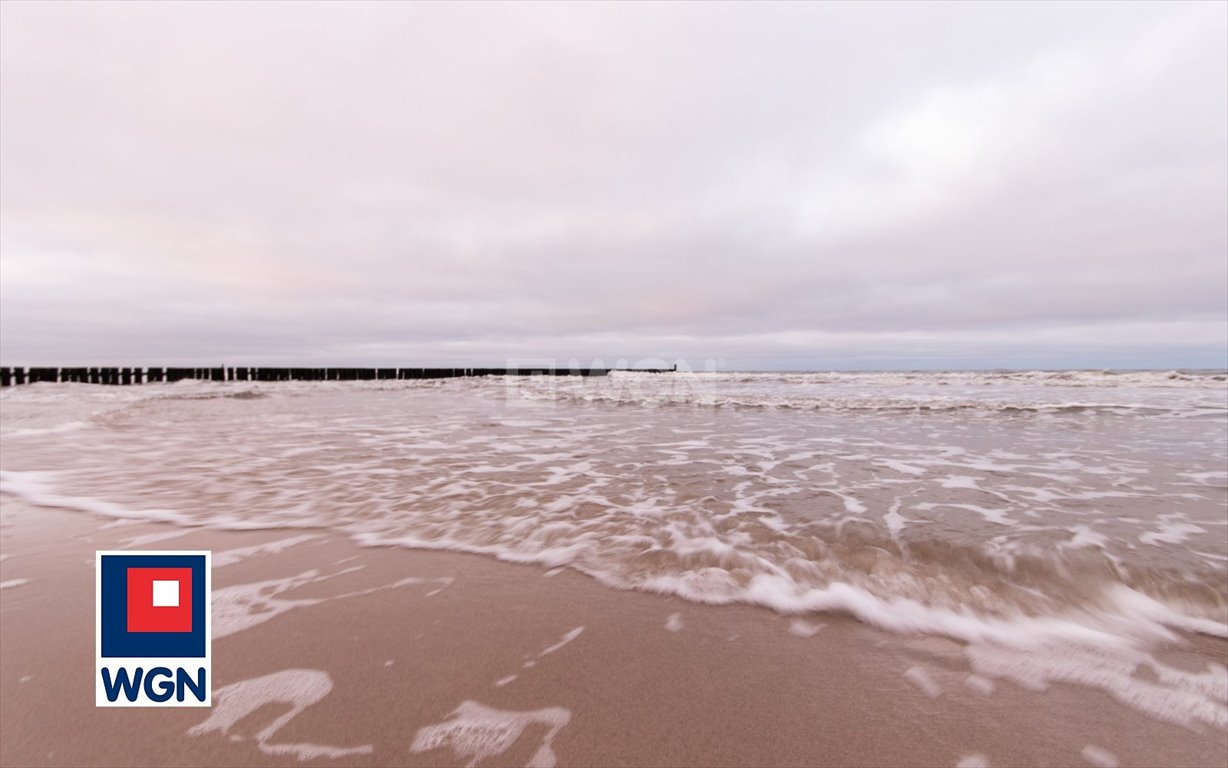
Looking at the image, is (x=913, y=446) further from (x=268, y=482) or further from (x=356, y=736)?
(x=268, y=482)

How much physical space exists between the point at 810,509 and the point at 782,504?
0.27m

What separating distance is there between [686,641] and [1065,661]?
177 centimetres

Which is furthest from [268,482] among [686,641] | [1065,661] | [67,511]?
[1065,661]

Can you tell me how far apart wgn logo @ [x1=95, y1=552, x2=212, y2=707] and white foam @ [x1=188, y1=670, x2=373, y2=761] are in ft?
0.40

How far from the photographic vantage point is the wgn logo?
214cm

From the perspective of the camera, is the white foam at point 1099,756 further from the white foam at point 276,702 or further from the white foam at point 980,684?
the white foam at point 276,702

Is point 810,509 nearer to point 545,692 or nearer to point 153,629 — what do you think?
point 545,692

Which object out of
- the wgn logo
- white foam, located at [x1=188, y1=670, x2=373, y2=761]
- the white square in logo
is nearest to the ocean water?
the wgn logo

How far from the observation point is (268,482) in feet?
18.8

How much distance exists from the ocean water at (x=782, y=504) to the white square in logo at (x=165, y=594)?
3.72 ft

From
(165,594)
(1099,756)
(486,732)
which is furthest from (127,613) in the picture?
(1099,756)

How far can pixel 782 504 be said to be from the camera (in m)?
4.80

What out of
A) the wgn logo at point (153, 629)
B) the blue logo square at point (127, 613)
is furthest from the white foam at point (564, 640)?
the blue logo square at point (127, 613)

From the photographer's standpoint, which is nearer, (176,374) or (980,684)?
(980,684)
